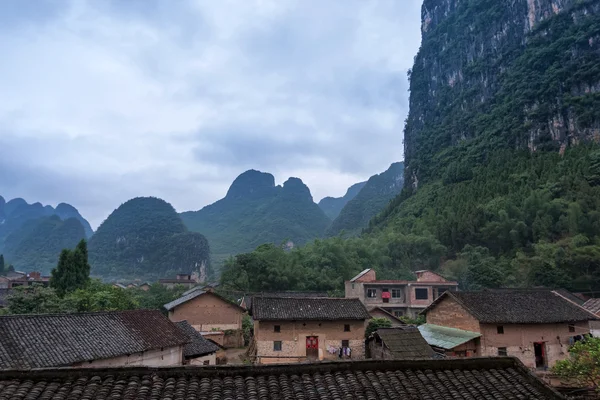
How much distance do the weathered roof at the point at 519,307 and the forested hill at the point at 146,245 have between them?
9263 centimetres

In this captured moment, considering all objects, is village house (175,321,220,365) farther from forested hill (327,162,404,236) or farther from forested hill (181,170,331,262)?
forested hill (181,170,331,262)

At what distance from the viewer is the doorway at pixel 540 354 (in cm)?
2225

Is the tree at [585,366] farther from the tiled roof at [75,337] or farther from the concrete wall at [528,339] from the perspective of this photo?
the tiled roof at [75,337]

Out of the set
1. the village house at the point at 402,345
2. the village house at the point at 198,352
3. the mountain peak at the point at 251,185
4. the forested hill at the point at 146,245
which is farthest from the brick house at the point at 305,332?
the mountain peak at the point at 251,185

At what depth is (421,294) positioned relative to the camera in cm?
4016

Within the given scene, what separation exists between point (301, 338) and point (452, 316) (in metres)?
9.17

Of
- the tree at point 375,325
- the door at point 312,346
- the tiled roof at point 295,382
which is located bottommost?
the door at point 312,346

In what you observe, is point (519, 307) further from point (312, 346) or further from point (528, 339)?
point (312, 346)

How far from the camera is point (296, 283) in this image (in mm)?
47344

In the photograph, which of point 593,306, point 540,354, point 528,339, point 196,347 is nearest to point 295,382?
point 196,347

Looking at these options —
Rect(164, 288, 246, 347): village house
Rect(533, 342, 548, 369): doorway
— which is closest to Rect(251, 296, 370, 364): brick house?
Rect(164, 288, 246, 347): village house

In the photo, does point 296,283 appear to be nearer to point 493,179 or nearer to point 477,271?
point 477,271

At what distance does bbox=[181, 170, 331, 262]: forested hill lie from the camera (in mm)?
134500

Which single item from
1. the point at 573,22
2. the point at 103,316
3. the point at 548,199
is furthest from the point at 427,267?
the point at 573,22
